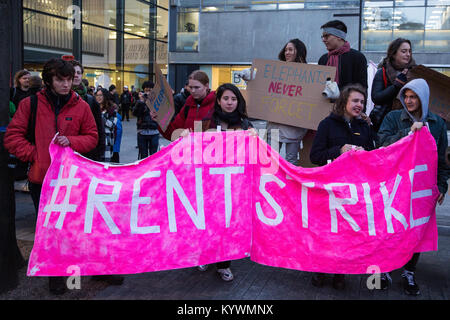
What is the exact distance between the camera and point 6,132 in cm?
417

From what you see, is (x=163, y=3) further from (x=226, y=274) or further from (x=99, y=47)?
(x=226, y=274)

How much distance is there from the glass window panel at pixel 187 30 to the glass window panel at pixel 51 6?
697 cm

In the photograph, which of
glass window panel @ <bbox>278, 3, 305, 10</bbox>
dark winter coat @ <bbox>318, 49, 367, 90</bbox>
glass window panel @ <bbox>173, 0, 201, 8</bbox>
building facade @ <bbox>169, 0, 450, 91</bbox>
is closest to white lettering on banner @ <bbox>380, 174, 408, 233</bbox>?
dark winter coat @ <bbox>318, 49, 367, 90</bbox>

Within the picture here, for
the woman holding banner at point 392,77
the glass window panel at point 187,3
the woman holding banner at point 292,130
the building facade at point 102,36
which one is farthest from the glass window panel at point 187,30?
the woman holding banner at point 392,77

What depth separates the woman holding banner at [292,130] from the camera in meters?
5.80

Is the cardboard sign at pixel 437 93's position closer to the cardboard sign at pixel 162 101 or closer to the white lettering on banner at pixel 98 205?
the cardboard sign at pixel 162 101

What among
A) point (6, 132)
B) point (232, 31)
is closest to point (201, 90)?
point (6, 132)

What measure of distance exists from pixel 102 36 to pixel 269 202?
23.4 metres

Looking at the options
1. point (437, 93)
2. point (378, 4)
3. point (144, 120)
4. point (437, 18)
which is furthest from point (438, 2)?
point (437, 93)

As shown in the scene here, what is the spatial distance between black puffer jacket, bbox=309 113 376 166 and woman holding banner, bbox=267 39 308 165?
124 cm

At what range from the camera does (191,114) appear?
496 centimetres

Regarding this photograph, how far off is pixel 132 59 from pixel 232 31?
5.98 m

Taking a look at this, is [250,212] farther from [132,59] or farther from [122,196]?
[132,59]
